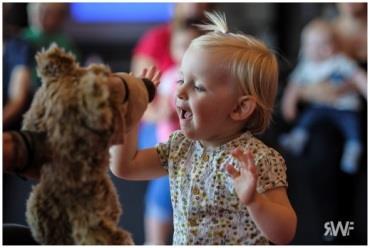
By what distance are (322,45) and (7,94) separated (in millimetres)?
1076

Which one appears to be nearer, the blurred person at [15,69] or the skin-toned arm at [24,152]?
the skin-toned arm at [24,152]

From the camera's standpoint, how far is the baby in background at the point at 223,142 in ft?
2.31

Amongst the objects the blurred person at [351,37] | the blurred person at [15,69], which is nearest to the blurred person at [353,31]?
the blurred person at [351,37]

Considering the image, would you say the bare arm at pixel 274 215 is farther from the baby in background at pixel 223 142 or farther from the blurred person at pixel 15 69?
the blurred person at pixel 15 69

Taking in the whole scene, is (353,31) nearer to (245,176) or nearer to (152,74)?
(152,74)

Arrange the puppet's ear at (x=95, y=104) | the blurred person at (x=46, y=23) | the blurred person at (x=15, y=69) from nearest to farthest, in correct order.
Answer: the puppet's ear at (x=95, y=104), the blurred person at (x=15, y=69), the blurred person at (x=46, y=23)

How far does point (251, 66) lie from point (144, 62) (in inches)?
39.9

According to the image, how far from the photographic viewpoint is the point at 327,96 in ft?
6.17

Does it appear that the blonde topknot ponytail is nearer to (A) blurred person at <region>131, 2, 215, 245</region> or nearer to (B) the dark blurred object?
(B) the dark blurred object

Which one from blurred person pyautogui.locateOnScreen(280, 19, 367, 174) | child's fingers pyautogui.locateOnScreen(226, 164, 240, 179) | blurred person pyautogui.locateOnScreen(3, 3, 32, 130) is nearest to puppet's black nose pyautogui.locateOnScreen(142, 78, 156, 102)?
child's fingers pyautogui.locateOnScreen(226, 164, 240, 179)
